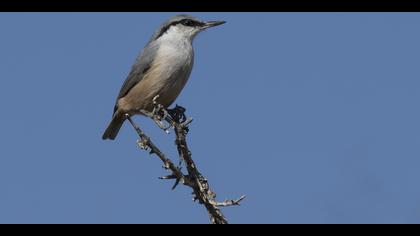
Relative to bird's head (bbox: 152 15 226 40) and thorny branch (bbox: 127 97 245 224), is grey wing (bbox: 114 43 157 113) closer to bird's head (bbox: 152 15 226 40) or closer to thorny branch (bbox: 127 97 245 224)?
bird's head (bbox: 152 15 226 40)

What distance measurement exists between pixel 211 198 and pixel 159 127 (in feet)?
5.71

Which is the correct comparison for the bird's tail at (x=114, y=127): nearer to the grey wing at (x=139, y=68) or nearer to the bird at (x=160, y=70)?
the bird at (x=160, y=70)

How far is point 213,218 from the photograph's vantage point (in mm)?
4801

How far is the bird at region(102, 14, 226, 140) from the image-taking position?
944cm

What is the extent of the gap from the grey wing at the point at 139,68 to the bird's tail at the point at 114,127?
0.45 ft

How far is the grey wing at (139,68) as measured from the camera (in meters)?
9.89

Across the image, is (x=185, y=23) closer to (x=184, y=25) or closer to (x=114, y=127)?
(x=184, y=25)

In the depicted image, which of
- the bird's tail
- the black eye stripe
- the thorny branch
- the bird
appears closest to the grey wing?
the bird

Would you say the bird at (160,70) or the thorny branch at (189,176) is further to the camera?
the bird at (160,70)

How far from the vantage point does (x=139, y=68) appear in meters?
10.0

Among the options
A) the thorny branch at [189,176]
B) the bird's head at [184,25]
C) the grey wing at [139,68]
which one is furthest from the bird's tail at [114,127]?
the thorny branch at [189,176]

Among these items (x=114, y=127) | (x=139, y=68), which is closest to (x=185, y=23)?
(x=139, y=68)
